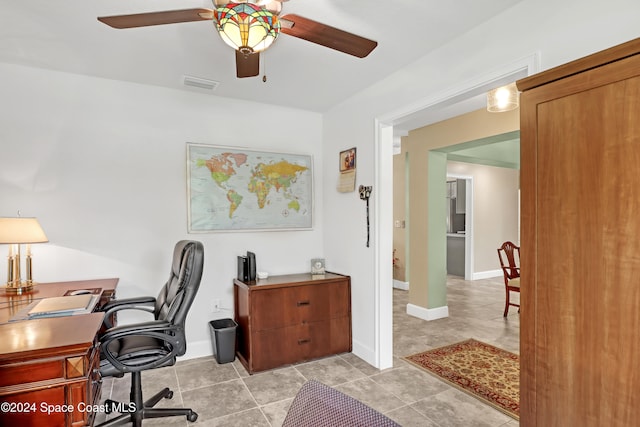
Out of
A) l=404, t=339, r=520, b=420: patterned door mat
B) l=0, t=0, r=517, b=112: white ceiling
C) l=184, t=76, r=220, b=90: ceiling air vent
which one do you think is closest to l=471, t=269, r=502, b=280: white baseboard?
l=404, t=339, r=520, b=420: patterned door mat

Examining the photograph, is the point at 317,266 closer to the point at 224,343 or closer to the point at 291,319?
the point at 291,319

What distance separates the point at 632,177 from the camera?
1045mm

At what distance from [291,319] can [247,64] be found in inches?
83.6

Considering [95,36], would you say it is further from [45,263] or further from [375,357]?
[375,357]

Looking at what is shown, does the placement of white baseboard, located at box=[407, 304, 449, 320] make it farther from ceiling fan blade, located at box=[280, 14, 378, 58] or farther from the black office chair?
ceiling fan blade, located at box=[280, 14, 378, 58]

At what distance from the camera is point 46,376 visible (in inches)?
50.8

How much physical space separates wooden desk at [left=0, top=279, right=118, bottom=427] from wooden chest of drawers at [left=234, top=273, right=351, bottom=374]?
62.5 inches

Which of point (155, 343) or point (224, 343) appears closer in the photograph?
point (155, 343)

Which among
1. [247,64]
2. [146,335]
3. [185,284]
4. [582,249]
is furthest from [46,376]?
[582,249]

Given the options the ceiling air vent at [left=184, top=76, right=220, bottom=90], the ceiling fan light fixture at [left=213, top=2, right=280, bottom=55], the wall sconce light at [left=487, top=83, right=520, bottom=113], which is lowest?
the ceiling fan light fixture at [left=213, top=2, right=280, bottom=55]

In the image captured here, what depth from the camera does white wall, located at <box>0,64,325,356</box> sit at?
273 centimetres

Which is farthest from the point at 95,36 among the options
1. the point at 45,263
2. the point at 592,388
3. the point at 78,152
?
the point at 592,388

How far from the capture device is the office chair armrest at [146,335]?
1859mm

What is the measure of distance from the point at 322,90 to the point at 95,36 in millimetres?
1761
